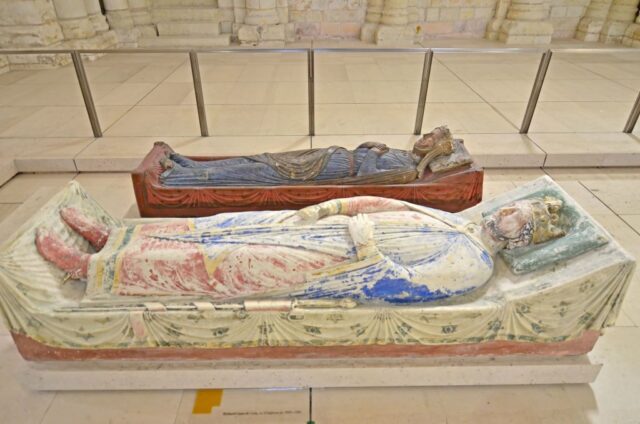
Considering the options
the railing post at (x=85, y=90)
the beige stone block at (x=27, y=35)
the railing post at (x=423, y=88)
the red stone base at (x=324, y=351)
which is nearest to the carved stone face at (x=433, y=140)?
the railing post at (x=423, y=88)

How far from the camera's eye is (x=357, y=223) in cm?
216

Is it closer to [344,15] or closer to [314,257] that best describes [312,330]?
[314,257]

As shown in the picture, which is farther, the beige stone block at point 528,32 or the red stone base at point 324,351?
the beige stone block at point 528,32

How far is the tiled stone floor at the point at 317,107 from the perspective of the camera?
4395mm

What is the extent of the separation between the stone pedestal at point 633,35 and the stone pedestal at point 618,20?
0.25ft

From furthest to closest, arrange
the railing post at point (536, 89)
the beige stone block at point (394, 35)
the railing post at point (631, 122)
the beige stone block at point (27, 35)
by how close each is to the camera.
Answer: the beige stone block at point (394, 35), the beige stone block at point (27, 35), the railing post at point (631, 122), the railing post at point (536, 89)

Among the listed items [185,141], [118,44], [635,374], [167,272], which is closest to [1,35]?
[118,44]

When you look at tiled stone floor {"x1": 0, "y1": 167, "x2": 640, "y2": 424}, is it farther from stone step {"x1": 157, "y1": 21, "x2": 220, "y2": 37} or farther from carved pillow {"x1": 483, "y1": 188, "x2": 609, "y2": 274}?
stone step {"x1": 157, "y1": 21, "x2": 220, "y2": 37}

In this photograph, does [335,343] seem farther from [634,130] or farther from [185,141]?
[634,130]

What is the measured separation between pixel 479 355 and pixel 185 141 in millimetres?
3541

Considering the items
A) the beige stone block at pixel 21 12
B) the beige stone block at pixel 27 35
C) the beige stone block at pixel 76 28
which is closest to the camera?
the beige stone block at pixel 21 12

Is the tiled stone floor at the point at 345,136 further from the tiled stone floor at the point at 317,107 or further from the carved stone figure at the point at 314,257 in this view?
the carved stone figure at the point at 314,257

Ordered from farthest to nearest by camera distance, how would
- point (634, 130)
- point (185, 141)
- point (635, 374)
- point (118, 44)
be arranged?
point (118, 44) < point (634, 130) < point (185, 141) < point (635, 374)

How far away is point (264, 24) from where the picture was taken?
26.2 ft
